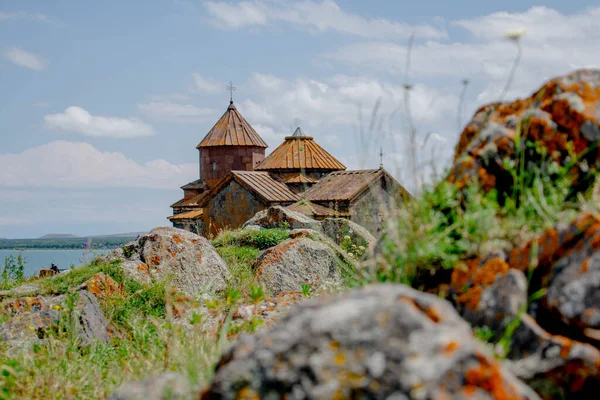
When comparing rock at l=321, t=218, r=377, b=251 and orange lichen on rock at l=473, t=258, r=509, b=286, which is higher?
rock at l=321, t=218, r=377, b=251

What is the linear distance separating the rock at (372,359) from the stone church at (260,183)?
15.0m

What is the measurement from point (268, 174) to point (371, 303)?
92.1 ft

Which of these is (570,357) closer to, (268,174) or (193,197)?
(268,174)

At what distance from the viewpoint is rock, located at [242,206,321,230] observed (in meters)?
17.2

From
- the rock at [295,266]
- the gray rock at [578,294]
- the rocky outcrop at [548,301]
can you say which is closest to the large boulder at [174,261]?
the rock at [295,266]

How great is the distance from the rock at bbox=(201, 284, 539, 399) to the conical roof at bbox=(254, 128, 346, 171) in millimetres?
27839

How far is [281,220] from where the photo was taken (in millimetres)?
17750

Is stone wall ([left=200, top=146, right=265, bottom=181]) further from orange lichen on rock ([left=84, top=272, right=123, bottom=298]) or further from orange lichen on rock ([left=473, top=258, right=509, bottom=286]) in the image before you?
orange lichen on rock ([left=473, top=258, right=509, bottom=286])

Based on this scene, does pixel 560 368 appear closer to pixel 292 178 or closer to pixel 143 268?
pixel 143 268

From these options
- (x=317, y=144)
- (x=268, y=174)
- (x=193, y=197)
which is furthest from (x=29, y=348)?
(x=193, y=197)

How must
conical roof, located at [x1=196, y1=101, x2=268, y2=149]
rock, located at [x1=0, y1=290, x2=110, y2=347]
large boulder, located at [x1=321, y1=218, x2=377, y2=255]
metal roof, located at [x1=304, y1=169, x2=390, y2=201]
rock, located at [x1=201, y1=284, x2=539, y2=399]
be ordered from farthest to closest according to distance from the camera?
A: conical roof, located at [x1=196, y1=101, x2=268, y2=149], metal roof, located at [x1=304, y1=169, x2=390, y2=201], large boulder, located at [x1=321, y1=218, x2=377, y2=255], rock, located at [x1=0, y1=290, x2=110, y2=347], rock, located at [x1=201, y1=284, x2=539, y2=399]

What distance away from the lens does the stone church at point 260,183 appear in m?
25.9

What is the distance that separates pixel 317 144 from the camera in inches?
1404

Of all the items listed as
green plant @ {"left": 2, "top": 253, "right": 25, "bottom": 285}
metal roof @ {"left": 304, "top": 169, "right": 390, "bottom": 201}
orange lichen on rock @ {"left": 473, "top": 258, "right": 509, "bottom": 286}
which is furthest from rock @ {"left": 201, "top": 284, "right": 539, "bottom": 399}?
metal roof @ {"left": 304, "top": 169, "right": 390, "bottom": 201}
